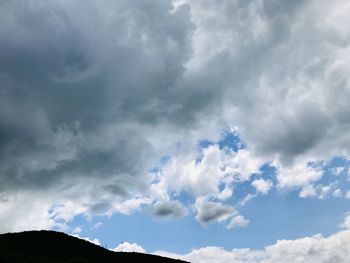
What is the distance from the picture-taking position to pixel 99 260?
9650 cm

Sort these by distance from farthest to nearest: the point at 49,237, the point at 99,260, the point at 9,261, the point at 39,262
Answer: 1. the point at 49,237
2. the point at 99,260
3. the point at 39,262
4. the point at 9,261

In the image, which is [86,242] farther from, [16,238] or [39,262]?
[39,262]

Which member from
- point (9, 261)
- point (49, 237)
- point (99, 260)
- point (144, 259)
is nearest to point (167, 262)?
point (144, 259)

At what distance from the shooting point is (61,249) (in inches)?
3969

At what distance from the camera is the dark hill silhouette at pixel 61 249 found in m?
92.2

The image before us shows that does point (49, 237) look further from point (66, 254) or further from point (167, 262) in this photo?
point (167, 262)

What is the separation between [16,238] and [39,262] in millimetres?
22861

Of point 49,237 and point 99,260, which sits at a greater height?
point 49,237

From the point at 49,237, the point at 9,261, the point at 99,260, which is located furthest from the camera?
the point at 49,237

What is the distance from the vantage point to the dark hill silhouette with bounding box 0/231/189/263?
92188 millimetres

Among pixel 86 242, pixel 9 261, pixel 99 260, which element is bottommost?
pixel 9 261

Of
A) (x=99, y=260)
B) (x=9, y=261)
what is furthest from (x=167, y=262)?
(x=9, y=261)

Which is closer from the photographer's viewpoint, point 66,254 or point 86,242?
point 66,254

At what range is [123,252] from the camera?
362 feet
